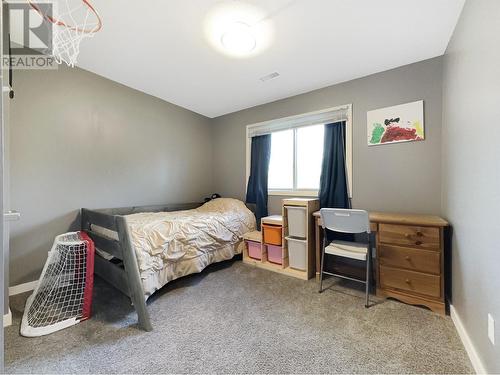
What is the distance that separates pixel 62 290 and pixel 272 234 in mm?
2160

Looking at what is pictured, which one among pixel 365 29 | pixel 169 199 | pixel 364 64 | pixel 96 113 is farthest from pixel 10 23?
pixel 364 64

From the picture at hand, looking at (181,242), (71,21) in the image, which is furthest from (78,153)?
(181,242)

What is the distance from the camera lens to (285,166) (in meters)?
3.41

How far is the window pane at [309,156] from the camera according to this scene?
10.1 ft

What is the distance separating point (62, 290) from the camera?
213 cm

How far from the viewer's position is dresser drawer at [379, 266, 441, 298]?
185 cm

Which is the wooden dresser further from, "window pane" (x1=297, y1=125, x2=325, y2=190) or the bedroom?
"window pane" (x1=297, y1=125, x2=325, y2=190)

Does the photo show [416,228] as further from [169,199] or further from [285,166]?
[169,199]

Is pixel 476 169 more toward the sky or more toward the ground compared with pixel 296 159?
more toward the ground

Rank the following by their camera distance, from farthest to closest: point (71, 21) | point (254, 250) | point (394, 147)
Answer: point (254, 250) < point (394, 147) < point (71, 21)

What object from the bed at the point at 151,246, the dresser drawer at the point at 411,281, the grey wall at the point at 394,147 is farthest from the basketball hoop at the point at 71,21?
the dresser drawer at the point at 411,281

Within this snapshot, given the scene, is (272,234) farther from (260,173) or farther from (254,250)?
(260,173)

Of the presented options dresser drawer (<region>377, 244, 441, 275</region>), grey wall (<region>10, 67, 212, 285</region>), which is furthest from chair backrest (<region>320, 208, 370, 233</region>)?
grey wall (<region>10, 67, 212, 285</region>)

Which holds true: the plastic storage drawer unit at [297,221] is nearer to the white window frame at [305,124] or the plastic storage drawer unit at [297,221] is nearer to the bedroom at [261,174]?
the bedroom at [261,174]
